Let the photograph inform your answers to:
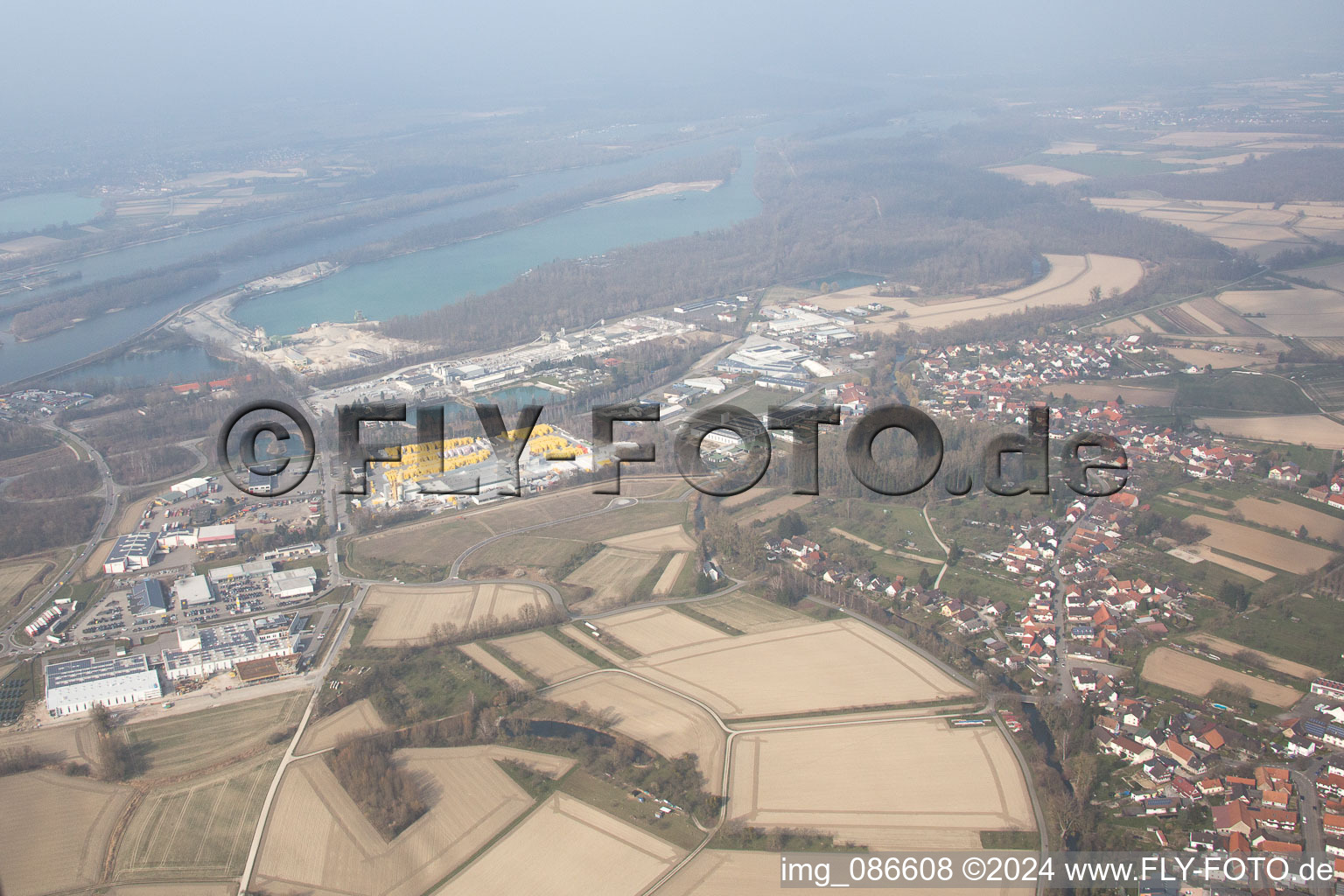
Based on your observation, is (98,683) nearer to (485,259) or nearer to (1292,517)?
(1292,517)

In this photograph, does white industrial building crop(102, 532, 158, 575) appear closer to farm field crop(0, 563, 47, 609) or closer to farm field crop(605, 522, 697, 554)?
farm field crop(0, 563, 47, 609)

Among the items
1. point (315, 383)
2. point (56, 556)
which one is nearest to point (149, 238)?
point (315, 383)

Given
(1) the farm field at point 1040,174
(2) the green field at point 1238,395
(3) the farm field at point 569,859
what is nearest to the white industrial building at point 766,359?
(2) the green field at point 1238,395

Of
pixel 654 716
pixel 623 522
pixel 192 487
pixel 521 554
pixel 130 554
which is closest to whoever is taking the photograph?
pixel 654 716

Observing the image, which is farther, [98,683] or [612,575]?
[612,575]

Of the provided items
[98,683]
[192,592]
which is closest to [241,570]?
[192,592]

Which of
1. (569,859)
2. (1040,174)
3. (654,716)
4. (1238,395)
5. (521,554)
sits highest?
(1040,174)
